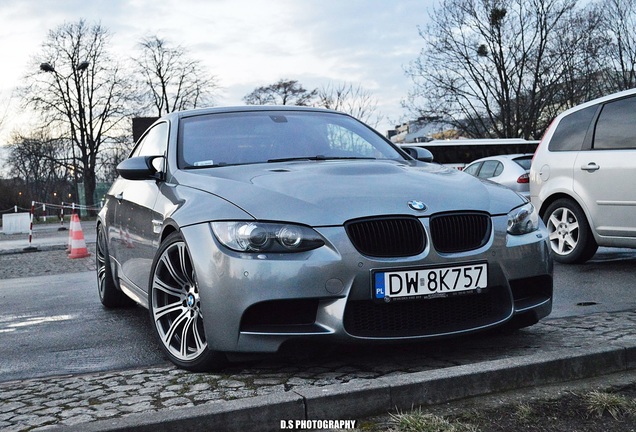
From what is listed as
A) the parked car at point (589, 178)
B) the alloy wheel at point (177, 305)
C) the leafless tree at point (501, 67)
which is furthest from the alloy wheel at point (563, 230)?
the leafless tree at point (501, 67)

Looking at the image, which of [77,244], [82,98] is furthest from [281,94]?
[77,244]

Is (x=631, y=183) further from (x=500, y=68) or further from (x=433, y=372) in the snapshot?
(x=500, y=68)

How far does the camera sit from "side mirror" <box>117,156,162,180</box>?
16.3ft

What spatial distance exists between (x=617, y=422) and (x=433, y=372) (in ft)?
2.48

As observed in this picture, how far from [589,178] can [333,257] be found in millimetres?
5084

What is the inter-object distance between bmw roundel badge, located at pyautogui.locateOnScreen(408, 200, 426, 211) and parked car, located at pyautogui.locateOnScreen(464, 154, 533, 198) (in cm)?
1114

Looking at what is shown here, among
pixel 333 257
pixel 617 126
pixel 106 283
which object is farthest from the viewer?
pixel 617 126

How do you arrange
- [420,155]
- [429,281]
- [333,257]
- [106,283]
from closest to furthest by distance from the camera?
[333,257] < [429,281] < [420,155] < [106,283]

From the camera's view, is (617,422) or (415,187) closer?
(617,422)

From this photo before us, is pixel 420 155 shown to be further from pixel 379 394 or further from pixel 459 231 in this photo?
pixel 379 394

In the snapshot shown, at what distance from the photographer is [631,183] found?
746cm

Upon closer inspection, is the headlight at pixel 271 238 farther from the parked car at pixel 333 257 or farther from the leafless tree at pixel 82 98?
the leafless tree at pixel 82 98

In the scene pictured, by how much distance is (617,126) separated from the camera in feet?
25.8

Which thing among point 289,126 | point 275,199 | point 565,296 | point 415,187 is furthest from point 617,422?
point 565,296
